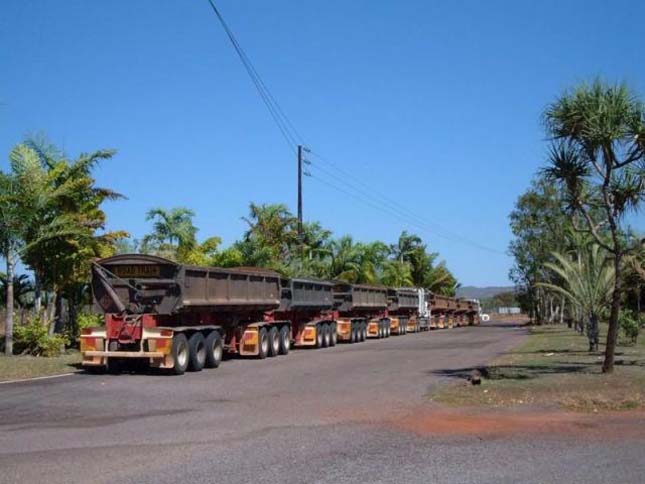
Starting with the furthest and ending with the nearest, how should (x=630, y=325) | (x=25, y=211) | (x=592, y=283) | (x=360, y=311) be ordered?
1. (x=360, y=311)
2. (x=630, y=325)
3. (x=592, y=283)
4. (x=25, y=211)

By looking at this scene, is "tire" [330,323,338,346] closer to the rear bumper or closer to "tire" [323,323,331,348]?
"tire" [323,323,331,348]

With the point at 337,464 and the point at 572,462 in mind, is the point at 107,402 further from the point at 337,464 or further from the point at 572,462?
the point at 572,462

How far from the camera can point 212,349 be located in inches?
842

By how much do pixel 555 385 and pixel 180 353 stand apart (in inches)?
367

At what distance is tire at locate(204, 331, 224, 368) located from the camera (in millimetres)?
21266

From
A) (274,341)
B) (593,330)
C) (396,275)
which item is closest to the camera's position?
(593,330)

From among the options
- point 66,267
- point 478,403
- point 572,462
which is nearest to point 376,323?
point 66,267

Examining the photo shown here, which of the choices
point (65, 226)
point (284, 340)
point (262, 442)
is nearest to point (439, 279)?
point (284, 340)

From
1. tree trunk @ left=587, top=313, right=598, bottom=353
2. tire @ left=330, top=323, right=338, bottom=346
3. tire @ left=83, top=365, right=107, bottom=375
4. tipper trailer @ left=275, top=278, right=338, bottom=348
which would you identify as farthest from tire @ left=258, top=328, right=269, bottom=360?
tree trunk @ left=587, top=313, right=598, bottom=353

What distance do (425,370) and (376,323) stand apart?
23631 millimetres

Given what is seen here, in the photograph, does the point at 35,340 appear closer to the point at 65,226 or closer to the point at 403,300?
the point at 65,226

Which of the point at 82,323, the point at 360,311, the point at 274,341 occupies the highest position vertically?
the point at 360,311

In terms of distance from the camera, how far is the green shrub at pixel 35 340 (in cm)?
2311

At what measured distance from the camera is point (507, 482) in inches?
299
